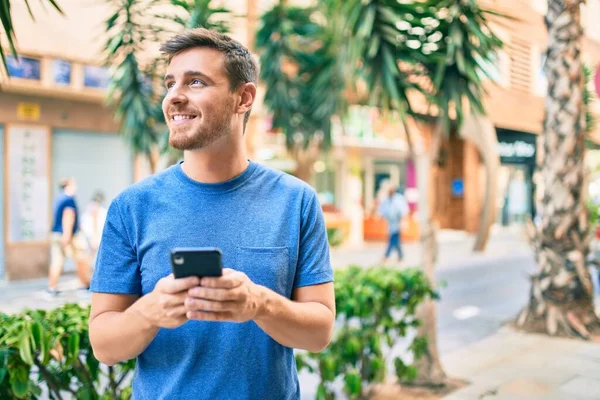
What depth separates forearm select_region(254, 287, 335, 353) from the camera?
5.24ft

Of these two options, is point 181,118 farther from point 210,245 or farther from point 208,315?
point 208,315

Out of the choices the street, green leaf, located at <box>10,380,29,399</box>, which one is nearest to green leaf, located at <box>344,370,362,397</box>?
the street

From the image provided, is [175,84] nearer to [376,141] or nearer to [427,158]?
[427,158]

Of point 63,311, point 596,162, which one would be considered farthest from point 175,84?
point 596,162

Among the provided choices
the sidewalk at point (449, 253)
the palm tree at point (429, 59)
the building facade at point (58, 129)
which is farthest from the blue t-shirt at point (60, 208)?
the palm tree at point (429, 59)

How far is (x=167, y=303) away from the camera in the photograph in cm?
148

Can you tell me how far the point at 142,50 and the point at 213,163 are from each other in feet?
15.9

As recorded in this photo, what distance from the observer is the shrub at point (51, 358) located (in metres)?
2.81

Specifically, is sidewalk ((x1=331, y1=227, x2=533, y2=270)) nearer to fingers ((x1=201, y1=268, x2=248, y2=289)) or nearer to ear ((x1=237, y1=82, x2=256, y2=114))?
ear ((x1=237, y1=82, x2=256, y2=114))

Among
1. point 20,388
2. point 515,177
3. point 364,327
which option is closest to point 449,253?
point 515,177

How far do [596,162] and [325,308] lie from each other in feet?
59.4

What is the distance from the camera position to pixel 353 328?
4688 millimetres

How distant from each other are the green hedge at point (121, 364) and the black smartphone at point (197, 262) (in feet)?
5.56

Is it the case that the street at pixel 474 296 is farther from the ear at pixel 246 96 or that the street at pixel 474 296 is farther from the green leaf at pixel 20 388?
the ear at pixel 246 96
